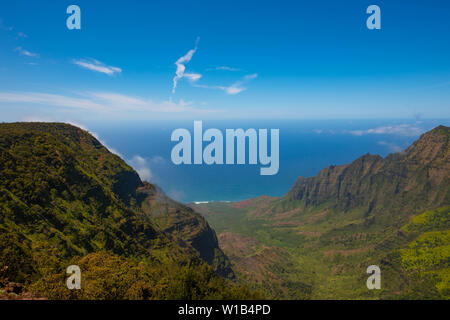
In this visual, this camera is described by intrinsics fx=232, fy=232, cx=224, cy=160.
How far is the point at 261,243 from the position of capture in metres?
178

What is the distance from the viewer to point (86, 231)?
178 ft

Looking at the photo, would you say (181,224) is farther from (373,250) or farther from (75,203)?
(373,250)

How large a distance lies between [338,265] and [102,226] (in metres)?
136

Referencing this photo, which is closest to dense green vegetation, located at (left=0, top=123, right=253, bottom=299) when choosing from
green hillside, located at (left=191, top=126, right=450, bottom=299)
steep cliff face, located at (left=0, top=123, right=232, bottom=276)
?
steep cliff face, located at (left=0, top=123, right=232, bottom=276)

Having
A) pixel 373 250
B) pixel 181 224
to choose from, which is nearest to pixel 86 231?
pixel 181 224

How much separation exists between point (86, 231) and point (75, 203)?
10774mm

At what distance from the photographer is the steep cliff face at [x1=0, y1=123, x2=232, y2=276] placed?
45.0m

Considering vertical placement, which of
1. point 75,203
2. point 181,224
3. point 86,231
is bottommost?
point 181,224

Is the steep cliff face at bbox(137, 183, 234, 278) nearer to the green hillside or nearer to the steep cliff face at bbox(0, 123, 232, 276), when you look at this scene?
the steep cliff face at bbox(0, 123, 232, 276)

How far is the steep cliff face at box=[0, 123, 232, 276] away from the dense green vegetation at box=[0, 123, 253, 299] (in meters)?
0.22

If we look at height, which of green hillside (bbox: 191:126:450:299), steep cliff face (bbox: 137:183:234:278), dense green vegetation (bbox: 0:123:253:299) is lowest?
green hillside (bbox: 191:126:450:299)

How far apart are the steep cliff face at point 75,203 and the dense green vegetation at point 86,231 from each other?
0.72ft
